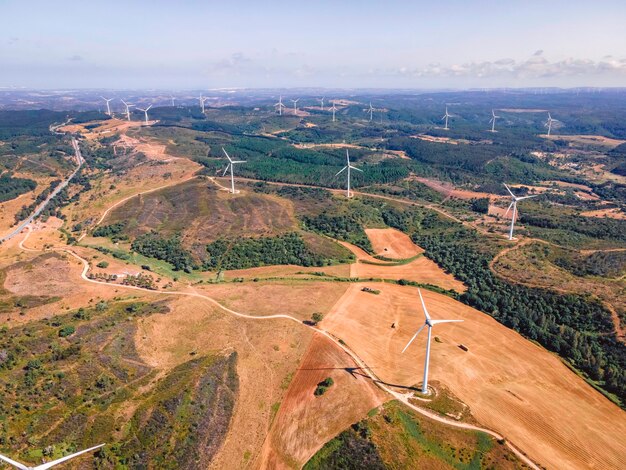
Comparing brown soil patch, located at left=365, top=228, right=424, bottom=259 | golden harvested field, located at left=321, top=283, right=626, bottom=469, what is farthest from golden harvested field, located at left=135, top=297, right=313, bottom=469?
brown soil patch, located at left=365, top=228, right=424, bottom=259

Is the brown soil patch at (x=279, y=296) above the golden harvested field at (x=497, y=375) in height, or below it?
above

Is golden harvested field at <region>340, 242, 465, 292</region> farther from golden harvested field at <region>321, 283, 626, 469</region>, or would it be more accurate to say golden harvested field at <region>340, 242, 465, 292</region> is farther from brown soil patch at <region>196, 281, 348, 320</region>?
brown soil patch at <region>196, 281, 348, 320</region>

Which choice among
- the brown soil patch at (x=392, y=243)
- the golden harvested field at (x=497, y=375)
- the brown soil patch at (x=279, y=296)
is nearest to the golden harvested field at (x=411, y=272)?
the brown soil patch at (x=392, y=243)

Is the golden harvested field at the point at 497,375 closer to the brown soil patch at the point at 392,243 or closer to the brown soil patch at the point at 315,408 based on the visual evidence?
the brown soil patch at the point at 315,408

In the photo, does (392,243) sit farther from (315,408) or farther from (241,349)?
(315,408)

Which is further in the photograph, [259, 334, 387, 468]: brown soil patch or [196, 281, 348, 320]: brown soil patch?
[196, 281, 348, 320]: brown soil patch

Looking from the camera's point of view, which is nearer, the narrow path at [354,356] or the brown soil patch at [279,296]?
the narrow path at [354,356]

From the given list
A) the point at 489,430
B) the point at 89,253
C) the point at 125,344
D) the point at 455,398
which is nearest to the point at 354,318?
the point at 455,398
